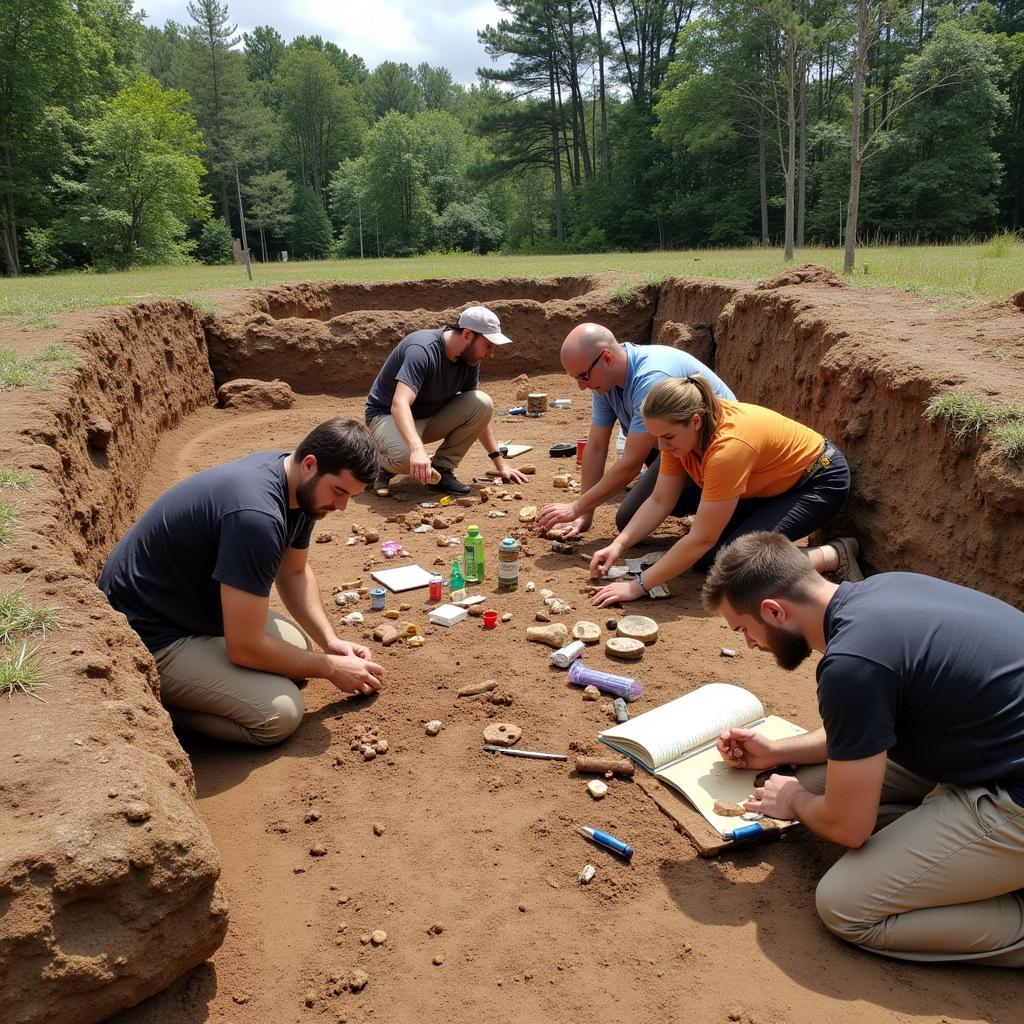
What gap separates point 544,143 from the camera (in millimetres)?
44188

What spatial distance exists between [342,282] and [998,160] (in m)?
29.2

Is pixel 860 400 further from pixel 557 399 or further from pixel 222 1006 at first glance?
pixel 557 399

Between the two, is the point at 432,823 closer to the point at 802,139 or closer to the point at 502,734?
the point at 502,734

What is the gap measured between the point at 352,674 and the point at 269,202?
4933 cm

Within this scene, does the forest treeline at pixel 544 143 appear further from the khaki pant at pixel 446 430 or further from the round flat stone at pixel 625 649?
the round flat stone at pixel 625 649

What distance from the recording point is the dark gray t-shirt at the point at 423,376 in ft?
22.7

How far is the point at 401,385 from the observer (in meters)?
6.81

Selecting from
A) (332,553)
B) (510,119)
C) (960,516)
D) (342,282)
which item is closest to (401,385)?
(332,553)

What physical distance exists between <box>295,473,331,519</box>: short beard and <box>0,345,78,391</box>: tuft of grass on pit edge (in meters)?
3.16

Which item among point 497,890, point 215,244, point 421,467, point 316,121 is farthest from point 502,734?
point 316,121

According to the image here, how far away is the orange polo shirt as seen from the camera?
4.40 meters

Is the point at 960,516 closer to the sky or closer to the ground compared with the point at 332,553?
closer to the sky

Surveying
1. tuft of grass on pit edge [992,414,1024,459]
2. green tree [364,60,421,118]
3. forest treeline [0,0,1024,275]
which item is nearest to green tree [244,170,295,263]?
forest treeline [0,0,1024,275]

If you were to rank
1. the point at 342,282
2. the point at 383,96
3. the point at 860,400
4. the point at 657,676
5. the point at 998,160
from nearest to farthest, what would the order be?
the point at 657,676 → the point at 860,400 → the point at 342,282 → the point at 998,160 → the point at 383,96
